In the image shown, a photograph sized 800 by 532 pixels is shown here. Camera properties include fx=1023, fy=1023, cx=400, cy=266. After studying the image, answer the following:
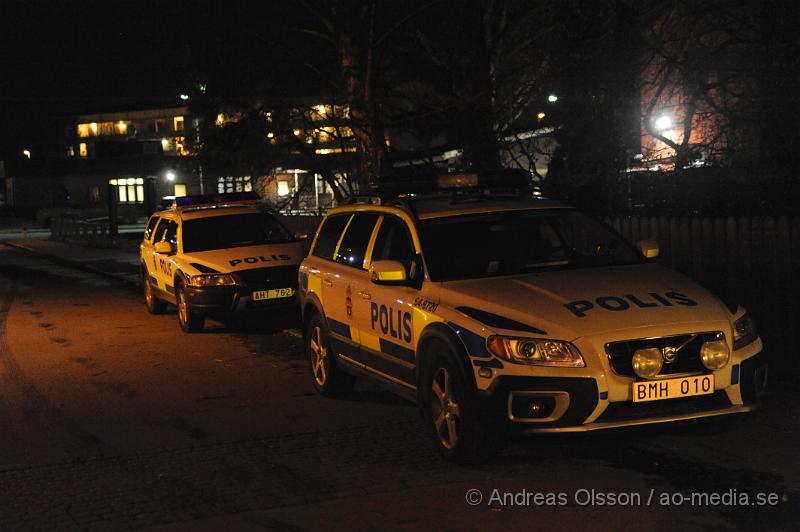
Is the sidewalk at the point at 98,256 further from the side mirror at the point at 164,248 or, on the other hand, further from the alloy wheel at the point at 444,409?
the alloy wheel at the point at 444,409

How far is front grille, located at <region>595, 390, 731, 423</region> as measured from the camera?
240 inches

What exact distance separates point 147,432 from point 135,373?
115 inches

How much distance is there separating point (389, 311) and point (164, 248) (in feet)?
24.3

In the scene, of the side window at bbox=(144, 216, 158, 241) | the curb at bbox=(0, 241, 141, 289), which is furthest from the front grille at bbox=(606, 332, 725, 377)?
the curb at bbox=(0, 241, 141, 289)

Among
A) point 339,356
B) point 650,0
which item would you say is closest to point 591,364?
point 339,356

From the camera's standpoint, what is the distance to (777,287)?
32.7ft

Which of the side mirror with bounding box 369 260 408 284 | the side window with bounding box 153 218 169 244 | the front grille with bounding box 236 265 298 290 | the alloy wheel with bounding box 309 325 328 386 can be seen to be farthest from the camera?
the side window with bounding box 153 218 169 244

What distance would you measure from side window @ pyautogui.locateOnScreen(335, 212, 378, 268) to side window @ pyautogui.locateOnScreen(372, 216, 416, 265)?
0.19 meters

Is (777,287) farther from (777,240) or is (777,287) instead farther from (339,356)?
(339,356)

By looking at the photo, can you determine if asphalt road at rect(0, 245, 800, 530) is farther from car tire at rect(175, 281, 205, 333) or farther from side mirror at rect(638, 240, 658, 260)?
car tire at rect(175, 281, 205, 333)

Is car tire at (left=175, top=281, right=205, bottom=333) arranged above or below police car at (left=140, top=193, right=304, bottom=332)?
below

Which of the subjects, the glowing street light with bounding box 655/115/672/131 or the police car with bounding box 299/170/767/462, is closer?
the police car with bounding box 299/170/767/462

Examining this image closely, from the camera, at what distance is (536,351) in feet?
20.2

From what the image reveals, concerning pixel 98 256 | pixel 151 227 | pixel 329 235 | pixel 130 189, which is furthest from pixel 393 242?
pixel 130 189
